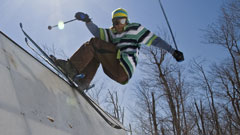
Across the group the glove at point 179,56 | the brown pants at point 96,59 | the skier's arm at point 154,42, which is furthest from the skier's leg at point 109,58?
the glove at point 179,56

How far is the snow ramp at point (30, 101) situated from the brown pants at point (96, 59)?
0.85m

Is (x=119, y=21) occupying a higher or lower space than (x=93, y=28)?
higher

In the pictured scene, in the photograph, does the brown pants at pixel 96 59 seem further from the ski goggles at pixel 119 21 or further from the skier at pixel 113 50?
the ski goggles at pixel 119 21

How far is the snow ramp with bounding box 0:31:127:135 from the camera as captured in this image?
1.07m

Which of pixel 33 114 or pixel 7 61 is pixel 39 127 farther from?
pixel 7 61

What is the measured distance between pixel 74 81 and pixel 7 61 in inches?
54.6

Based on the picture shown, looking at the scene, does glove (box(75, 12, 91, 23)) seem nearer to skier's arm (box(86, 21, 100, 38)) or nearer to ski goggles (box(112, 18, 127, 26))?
skier's arm (box(86, 21, 100, 38))

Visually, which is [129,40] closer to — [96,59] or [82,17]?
[96,59]

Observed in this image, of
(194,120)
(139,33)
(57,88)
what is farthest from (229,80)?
(57,88)

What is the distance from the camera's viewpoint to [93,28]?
10.2ft

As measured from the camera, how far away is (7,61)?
4.64ft

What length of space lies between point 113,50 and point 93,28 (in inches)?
18.1

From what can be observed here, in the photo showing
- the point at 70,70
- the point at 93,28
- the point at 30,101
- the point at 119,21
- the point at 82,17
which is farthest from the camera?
the point at 119,21

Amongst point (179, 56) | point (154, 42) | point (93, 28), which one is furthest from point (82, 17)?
point (179, 56)
